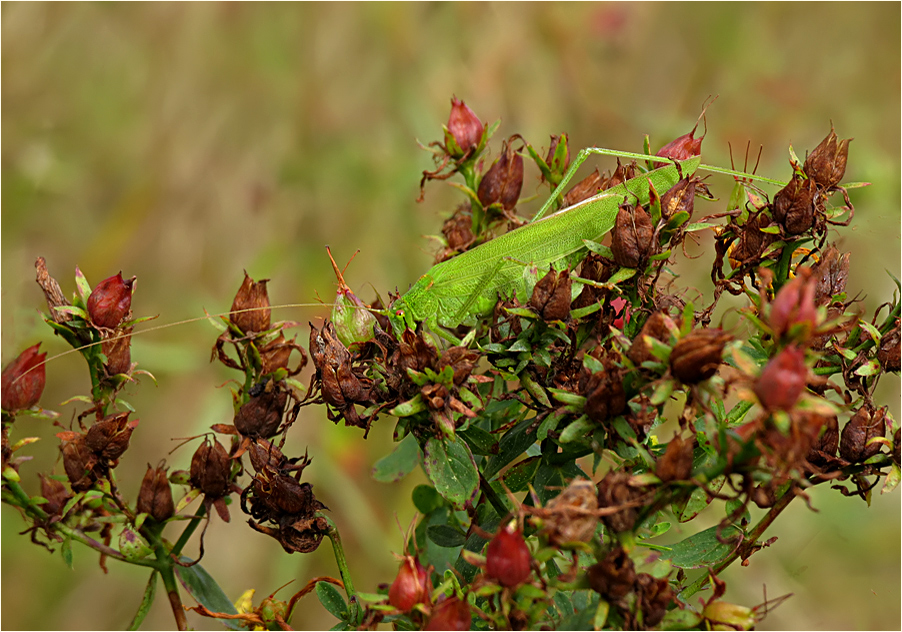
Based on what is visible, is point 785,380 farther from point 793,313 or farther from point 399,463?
point 399,463

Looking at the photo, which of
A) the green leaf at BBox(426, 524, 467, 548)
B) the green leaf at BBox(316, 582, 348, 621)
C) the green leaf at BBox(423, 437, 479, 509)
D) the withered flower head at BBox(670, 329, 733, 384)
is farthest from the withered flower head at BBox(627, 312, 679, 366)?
the green leaf at BBox(316, 582, 348, 621)

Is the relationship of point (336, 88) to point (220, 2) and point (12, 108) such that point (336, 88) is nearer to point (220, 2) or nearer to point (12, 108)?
point (220, 2)

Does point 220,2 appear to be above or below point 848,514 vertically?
above

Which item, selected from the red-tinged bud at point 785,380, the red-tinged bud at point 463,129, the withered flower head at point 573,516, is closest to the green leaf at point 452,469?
the withered flower head at point 573,516

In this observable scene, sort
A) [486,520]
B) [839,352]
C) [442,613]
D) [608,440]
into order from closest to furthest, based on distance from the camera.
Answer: [442,613]
[608,440]
[839,352]
[486,520]

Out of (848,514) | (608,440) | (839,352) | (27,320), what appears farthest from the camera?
(848,514)

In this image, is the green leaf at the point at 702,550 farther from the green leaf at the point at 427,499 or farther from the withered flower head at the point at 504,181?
the withered flower head at the point at 504,181

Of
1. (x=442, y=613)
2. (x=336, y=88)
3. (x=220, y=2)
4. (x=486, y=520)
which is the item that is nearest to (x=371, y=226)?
(x=336, y=88)
